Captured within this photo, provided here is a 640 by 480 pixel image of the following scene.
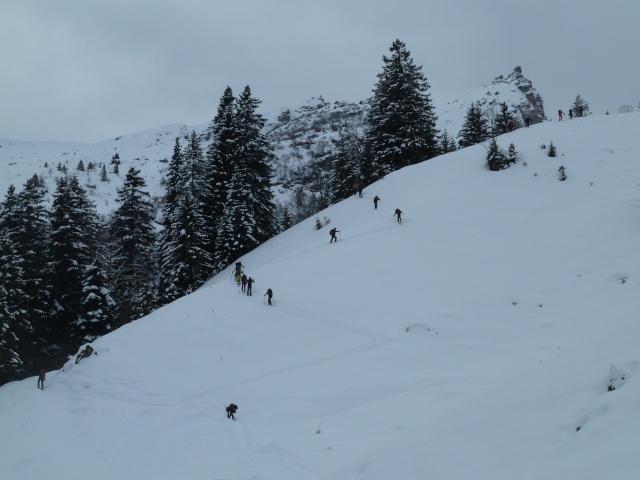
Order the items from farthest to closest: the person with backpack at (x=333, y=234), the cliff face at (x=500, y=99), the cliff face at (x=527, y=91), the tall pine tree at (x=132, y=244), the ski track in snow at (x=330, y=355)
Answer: the cliff face at (x=527, y=91) < the cliff face at (x=500, y=99) < the tall pine tree at (x=132, y=244) < the person with backpack at (x=333, y=234) < the ski track in snow at (x=330, y=355)

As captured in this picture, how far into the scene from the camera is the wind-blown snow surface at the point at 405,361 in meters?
6.65

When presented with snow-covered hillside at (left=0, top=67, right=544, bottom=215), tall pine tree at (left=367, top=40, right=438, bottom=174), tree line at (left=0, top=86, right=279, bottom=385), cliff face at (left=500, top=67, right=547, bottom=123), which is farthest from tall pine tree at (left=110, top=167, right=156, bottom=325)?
cliff face at (left=500, top=67, right=547, bottom=123)

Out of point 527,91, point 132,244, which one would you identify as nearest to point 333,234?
point 132,244

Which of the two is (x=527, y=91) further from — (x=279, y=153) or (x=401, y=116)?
(x=401, y=116)

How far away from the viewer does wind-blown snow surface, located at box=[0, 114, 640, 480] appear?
6648 millimetres

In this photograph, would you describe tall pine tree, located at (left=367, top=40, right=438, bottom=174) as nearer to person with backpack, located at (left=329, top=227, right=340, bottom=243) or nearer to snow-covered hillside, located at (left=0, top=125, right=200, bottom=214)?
person with backpack, located at (left=329, top=227, right=340, bottom=243)

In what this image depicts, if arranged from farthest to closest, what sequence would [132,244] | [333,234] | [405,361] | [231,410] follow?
[132,244]
[333,234]
[405,361]
[231,410]

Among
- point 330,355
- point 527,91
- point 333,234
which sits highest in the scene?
point 527,91

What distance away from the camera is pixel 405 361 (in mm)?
14438

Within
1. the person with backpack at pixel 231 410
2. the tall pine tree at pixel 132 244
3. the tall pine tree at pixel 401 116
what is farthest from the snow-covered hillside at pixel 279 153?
the person with backpack at pixel 231 410

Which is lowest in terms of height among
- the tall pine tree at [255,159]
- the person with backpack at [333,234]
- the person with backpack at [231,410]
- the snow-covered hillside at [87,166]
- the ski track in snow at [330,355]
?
the person with backpack at [231,410]

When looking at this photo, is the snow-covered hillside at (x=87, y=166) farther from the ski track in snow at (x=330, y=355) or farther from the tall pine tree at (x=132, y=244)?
the ski track in snow at (x=330, y=355)

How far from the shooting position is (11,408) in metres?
16.7

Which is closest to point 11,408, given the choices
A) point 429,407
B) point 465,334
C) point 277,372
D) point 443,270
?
point 277,372
